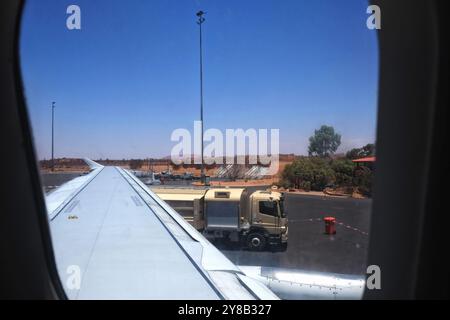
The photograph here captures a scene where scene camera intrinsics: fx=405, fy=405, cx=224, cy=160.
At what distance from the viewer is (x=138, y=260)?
2.75 metres

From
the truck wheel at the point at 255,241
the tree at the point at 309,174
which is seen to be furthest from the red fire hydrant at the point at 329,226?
the truck wheel at the point at 255,241

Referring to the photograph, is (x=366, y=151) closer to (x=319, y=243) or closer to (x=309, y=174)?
(x=309, y=174)

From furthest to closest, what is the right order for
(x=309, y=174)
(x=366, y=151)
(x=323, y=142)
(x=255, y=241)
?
(x=255, y=241) < (x=309, y=174) < (x=323, y=142) < (x=366, y=151)

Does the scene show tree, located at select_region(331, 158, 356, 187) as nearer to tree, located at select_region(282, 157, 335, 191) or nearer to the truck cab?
tree, located at select_region(282, 157, 335, 191)

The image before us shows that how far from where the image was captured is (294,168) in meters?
8.02

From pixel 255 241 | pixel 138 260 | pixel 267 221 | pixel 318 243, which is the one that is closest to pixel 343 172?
A: pixel 267 221

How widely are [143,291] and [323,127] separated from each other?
4.21 m

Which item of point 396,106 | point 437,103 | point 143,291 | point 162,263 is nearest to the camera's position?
point 437,103

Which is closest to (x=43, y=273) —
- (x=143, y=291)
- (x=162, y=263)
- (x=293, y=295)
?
(x=143, y=291)

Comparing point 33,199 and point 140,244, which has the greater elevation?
point 33,199

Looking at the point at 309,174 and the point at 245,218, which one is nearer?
the point at 309,174

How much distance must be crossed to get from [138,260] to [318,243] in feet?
22.6

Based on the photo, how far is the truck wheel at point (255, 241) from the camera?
8.68 meters

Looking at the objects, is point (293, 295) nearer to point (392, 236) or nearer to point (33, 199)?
point (392, 236)
